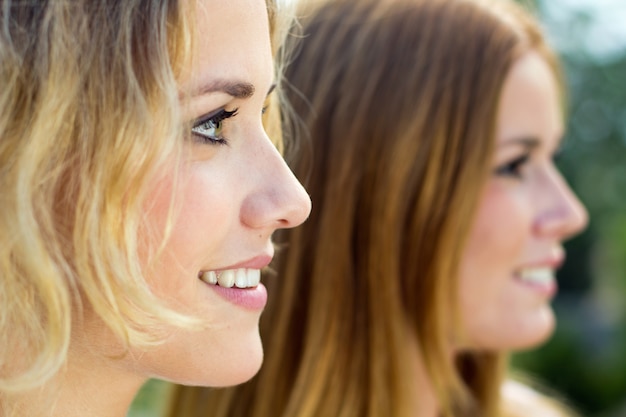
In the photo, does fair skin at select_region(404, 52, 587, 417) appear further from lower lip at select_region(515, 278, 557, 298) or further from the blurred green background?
the blurred green background

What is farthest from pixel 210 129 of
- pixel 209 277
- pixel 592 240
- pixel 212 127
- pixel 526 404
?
pixel 592 240

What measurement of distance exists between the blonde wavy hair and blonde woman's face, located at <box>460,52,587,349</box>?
1207 mm

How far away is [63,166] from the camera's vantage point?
117 cm

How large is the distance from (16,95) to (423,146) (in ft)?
3.98

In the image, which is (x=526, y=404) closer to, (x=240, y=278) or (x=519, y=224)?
(x=519, y=224)

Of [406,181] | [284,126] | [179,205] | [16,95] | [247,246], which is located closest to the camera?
[16,95]

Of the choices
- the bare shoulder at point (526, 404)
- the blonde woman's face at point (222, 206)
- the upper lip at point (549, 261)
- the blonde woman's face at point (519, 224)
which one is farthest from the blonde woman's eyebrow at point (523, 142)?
the blonde woman's face at point (222, 206)

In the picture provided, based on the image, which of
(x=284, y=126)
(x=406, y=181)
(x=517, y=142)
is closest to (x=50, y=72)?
(x=284, y=126)

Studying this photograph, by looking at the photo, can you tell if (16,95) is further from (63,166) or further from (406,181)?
(406,181)

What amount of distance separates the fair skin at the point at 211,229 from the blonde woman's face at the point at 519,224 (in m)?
1.02

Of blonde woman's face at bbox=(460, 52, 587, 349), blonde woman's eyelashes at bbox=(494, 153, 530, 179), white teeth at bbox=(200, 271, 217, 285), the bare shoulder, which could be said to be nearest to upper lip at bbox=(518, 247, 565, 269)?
blonde woman's face at bbox=(460, 52, 587, 349)

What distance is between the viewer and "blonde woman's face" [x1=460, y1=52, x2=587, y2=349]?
2.27 meters

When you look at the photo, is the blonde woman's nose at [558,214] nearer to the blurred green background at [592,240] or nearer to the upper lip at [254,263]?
the upper lip at [254,263]

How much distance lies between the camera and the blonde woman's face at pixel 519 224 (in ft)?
7.45
